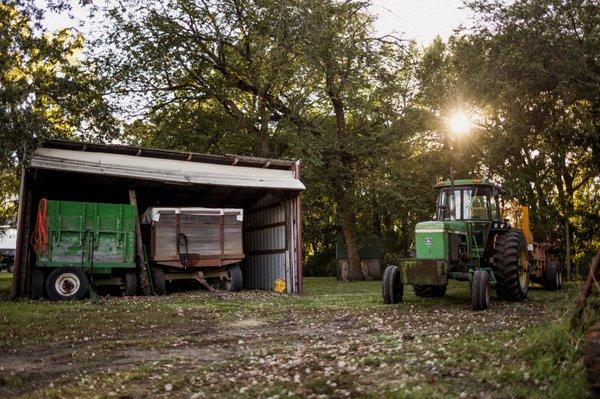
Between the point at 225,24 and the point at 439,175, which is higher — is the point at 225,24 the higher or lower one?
the higher one

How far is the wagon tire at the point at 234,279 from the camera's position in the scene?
1769cm

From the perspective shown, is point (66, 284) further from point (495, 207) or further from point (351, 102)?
point (351, 102)

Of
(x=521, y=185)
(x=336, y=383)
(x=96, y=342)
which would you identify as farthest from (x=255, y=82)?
(x=336, y=383)

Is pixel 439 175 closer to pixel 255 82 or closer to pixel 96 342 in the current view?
pixel 255 82

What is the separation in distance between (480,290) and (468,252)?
5.93 feet

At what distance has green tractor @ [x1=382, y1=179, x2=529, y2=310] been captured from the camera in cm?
1180

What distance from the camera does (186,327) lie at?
9828 millimetres

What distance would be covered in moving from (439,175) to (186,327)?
18.7 metres

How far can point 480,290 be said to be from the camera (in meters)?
11.1

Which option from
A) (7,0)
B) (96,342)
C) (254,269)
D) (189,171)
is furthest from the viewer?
(254,269)

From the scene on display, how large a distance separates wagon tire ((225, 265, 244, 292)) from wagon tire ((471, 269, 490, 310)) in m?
8.45

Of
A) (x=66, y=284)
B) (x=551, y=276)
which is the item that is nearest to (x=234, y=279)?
(x=66, y=284)

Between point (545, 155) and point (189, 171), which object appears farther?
point (545, 155)

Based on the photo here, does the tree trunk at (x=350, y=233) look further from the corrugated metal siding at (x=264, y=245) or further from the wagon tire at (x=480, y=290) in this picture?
the wagon tire at (x=480, y=290)
